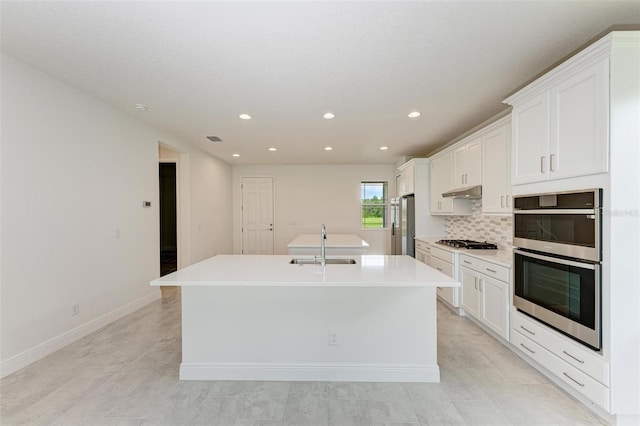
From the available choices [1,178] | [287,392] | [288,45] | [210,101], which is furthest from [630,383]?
[1,178]

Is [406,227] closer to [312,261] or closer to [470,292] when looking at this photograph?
[470,292]

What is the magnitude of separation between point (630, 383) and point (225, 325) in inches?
103

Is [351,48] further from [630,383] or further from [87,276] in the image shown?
[87,276]

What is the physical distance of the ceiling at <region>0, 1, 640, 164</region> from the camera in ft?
5.58

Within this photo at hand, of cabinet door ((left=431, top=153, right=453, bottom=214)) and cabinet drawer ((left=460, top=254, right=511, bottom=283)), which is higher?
cabinet door ((left=431, top=153, right=453, bottom=214))

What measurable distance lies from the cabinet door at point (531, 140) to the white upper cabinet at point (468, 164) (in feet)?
3.33

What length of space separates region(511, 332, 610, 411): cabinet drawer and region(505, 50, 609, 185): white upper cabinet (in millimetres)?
1299

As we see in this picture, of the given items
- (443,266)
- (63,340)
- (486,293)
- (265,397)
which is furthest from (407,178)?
(63,340)

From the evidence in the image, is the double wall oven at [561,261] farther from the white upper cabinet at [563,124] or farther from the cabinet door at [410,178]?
the cabinet door at [410,178]

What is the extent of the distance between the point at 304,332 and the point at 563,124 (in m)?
2.41

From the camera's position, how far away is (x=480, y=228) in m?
3.91

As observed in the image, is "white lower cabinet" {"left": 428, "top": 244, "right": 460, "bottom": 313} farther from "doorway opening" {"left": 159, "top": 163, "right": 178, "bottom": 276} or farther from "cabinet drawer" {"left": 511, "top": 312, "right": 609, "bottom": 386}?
"doorway opening" {"left": 159, "top": 163, "right": 178, "bottom": 276}

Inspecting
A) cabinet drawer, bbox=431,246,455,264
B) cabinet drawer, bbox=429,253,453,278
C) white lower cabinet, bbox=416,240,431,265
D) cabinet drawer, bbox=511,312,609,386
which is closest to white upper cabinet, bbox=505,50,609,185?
cabinet drawer, bbox=511,312,609,386

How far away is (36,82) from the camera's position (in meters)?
2.46
